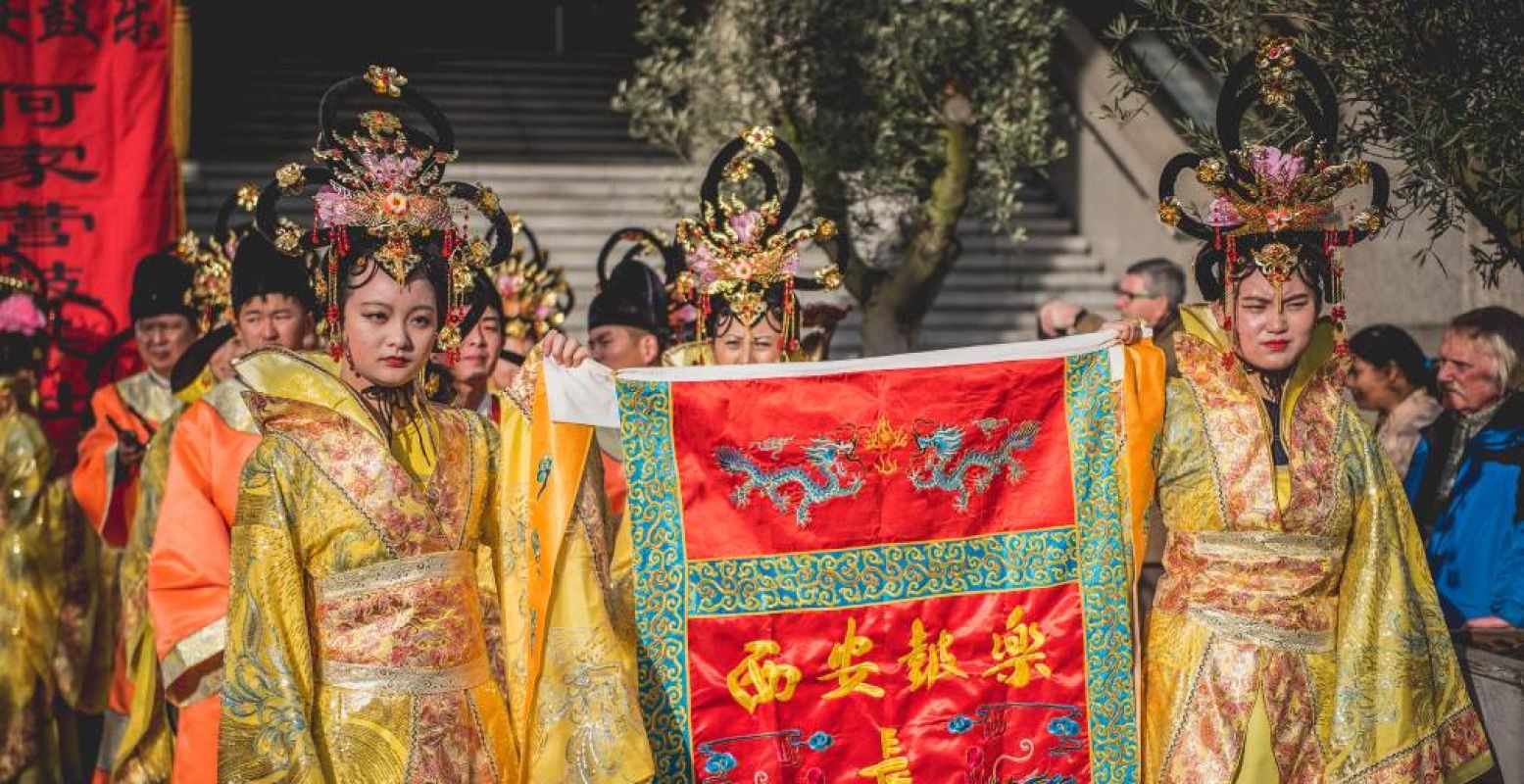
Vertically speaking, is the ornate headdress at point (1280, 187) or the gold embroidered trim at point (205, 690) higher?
the ornate headdress at point (1280, 187)

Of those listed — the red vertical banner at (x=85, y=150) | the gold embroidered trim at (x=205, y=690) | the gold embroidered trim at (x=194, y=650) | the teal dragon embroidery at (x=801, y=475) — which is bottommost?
the gold embroidered trim at (x=205, y=690)

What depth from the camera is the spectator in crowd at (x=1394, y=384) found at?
7039 mm

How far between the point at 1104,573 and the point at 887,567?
0.58 metres

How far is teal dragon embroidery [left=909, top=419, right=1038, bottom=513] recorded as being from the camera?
4.84 metres

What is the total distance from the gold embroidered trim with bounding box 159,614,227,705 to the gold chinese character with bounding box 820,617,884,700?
1.61m

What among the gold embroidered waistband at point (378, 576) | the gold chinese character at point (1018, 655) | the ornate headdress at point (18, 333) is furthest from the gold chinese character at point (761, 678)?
the ornate headdress at point (18, 333)

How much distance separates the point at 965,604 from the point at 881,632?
244 mm

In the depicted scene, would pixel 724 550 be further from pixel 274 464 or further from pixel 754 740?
pixel 274 464

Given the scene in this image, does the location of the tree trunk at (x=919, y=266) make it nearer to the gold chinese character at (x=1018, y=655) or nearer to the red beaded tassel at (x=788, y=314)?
the red beaded tassel at (x=788, y=314)

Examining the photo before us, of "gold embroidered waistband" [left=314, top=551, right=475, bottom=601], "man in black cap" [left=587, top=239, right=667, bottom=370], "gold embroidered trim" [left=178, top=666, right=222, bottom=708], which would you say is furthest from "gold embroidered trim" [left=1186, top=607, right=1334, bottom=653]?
"man in black cap" [left=587, top=239, right=667, bottom=370]

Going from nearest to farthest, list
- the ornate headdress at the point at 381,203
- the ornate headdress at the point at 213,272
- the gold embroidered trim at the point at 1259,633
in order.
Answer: the ornate headdress at the point at 381,203 < the gold embroidered trim at the point at 1259,633 < the ornate headdress at the point at 213,272

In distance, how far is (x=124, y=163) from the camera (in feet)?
32.3

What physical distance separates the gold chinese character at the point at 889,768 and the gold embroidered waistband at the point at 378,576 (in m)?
1.30

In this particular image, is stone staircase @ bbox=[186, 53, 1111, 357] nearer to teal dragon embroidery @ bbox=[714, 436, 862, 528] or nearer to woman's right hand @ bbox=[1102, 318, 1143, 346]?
teal dragon embroidery @ bbox=[714, 436, 862, 528]
